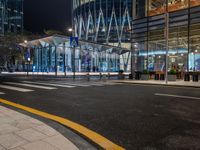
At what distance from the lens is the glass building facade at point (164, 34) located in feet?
80.6

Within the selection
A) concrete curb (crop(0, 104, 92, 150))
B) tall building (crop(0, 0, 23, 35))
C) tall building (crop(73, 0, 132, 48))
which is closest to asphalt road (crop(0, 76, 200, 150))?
concrete curb (crop(0, 104, 92, 150))

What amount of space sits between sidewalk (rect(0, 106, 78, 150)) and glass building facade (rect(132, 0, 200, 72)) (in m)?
22.2

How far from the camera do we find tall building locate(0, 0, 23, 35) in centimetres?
11609

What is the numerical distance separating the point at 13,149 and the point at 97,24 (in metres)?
69.7

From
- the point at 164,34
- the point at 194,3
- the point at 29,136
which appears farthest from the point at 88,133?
the point at 194,3

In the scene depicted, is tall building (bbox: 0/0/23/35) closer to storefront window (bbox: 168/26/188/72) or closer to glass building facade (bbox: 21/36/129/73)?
glass building facade (bbox: 21/36/129/73)

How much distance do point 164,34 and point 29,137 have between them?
913 inches

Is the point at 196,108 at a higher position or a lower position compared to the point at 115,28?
lower

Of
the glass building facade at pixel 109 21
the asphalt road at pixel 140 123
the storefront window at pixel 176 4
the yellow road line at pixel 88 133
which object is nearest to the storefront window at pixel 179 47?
the storefront window at pixel 176 4

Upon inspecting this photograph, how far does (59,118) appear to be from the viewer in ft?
19.1

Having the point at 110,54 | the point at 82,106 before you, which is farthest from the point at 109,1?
the point at 82,106

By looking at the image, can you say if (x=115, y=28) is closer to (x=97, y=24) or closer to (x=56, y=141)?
(x=97, y=24)

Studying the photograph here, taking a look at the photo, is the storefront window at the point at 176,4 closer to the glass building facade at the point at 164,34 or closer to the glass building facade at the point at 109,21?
the glass building facade at the point at 164,34

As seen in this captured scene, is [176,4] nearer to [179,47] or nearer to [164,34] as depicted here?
[164,34]
